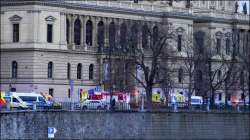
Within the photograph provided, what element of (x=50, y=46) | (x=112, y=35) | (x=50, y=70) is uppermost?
(x=112, y=35)

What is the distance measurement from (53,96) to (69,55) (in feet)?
27.5

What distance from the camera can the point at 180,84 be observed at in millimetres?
197500

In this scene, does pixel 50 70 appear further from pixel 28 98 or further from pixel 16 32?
pixel 28 98

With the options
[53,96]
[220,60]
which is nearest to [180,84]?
[220,60]

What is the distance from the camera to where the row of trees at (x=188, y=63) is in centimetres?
17438

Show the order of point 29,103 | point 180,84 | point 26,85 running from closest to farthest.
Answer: point 29,103 → point 26,85 → point 180,84

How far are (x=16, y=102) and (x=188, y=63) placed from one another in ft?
159

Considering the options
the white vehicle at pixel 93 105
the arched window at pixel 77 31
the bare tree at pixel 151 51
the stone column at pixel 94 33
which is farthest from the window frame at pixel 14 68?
the white vehicle at pixel 93 105

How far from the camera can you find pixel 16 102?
143125 millimetres

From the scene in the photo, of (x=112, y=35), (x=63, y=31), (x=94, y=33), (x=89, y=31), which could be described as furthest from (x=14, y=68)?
(x=89, y=31)

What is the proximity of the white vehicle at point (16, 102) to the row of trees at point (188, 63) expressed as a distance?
77.3 ft

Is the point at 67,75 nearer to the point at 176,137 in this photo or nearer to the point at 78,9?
the point at 78,9

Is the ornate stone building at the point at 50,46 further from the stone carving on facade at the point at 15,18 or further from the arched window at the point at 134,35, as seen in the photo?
the arched window at the point at 134,35

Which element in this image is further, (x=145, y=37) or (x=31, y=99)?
(x=145, y=37)
